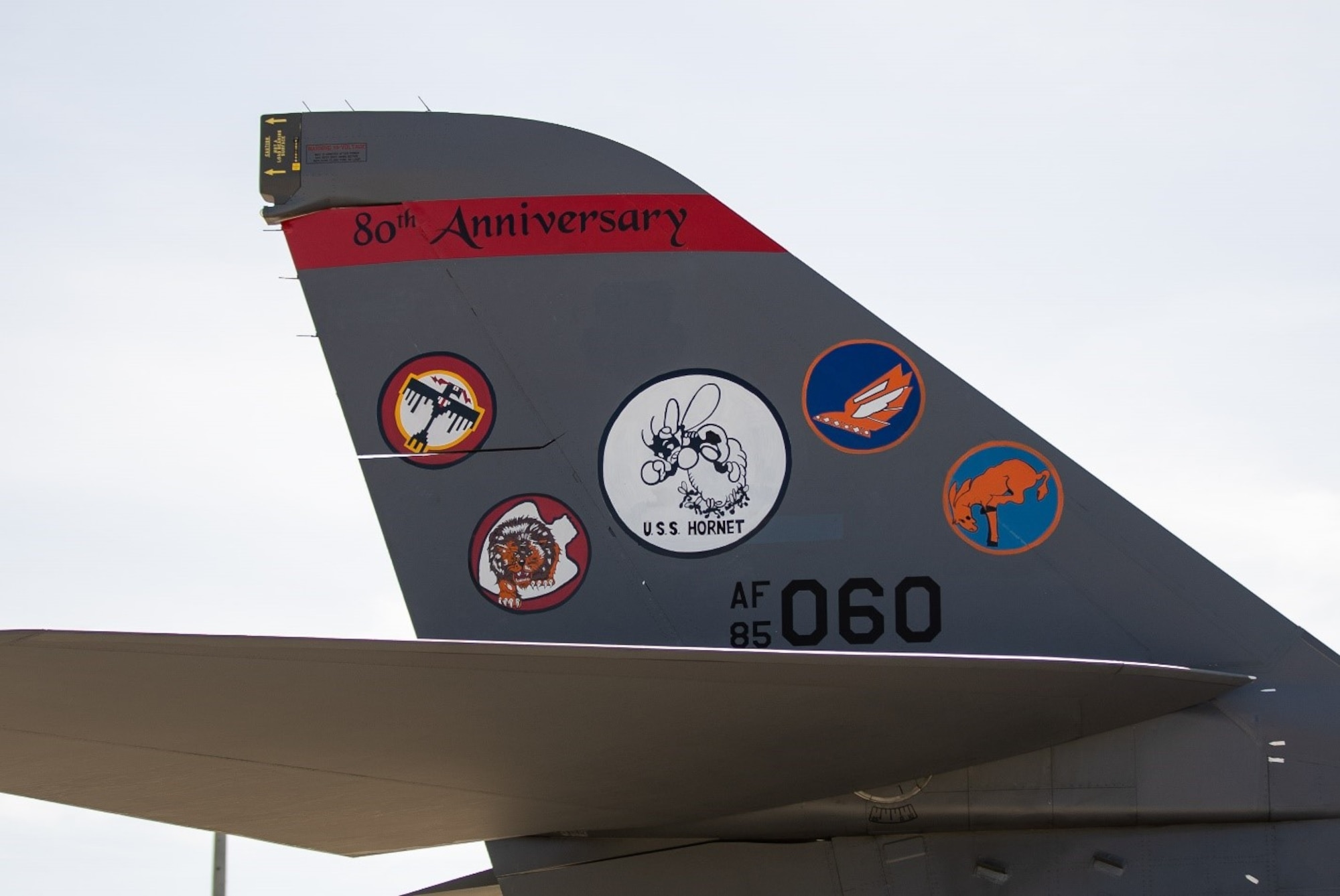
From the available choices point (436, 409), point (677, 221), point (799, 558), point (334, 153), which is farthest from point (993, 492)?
point (334, 153)

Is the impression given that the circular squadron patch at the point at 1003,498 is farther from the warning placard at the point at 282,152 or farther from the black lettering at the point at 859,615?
the warning placard at the point at 282,152

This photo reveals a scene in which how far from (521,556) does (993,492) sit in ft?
5.36

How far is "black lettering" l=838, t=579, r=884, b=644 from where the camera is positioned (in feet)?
15.5

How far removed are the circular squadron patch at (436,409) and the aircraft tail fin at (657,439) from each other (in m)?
0.01

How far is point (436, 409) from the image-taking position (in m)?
5.37

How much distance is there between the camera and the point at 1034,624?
4.58 metres

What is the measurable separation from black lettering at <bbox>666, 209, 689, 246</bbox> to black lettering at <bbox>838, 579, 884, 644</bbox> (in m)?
1.38

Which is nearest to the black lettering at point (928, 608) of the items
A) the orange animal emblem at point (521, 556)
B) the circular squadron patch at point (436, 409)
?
the orange animal emblem at point (521, 556)

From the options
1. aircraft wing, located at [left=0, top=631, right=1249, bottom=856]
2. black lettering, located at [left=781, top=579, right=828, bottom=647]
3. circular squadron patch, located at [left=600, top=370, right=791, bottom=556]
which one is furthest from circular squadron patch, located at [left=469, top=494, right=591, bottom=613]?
aircraft wing, located at [left=0, top=631, right=1249, bottom=856]

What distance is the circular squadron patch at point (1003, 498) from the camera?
4648 mm

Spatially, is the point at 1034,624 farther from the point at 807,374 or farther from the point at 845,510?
the point at 807,374

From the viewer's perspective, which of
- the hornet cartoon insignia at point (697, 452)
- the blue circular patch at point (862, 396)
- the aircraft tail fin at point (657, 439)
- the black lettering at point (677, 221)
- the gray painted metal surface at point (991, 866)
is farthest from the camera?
the black lettering at point (677, 221)

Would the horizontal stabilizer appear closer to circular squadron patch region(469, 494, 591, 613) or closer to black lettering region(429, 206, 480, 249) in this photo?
circular squadron patch region(469, 494, 591, 613)

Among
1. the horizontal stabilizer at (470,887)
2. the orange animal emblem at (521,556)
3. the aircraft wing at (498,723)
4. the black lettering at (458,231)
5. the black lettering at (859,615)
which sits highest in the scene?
the black lettering at (458,231)
